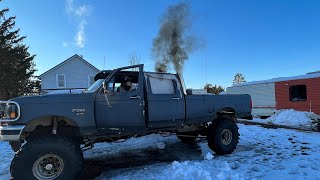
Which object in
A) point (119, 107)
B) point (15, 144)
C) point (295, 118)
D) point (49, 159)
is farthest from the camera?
point (295, 118)

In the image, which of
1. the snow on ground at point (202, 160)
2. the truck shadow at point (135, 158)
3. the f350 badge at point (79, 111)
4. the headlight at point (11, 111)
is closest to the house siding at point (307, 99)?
the snow on ground at point (202, 160)

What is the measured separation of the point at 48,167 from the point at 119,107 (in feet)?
5.98

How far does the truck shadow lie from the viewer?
22.5 feet

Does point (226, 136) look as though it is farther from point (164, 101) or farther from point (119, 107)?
point (119, 107)

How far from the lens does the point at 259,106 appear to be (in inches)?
945

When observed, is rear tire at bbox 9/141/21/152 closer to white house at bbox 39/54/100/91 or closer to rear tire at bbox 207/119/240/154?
rear tire at bbox 207/119/240/154

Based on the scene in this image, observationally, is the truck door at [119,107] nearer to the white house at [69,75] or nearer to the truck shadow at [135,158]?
the truck shadow at [135,158]

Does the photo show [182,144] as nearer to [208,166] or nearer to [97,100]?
[208,166]

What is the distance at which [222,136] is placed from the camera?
863 cm

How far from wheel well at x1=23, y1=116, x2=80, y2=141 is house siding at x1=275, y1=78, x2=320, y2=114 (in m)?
17.3

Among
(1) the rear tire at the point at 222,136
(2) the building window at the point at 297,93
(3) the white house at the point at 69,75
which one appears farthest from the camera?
(3) the white house at the point at 69,75

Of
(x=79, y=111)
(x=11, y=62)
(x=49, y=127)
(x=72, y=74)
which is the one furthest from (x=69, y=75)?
(x=79, y=111)

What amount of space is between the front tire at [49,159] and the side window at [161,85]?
2367 millimetres

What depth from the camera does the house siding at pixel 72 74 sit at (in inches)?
1186
